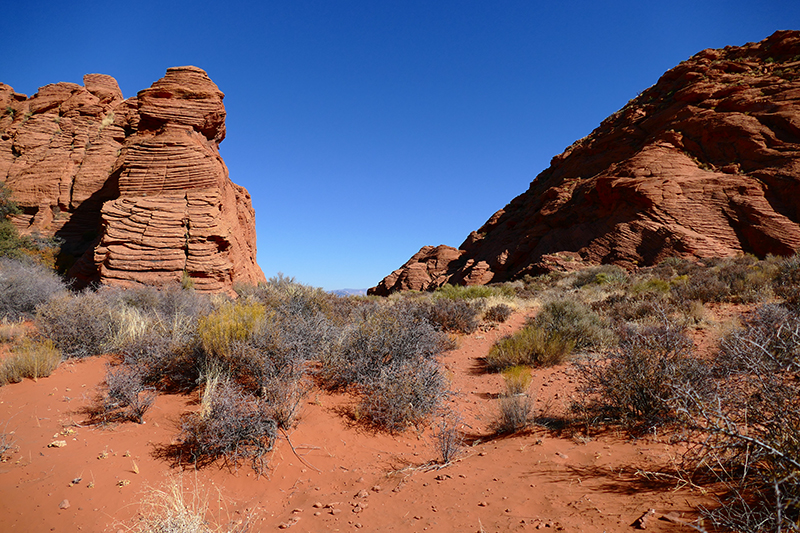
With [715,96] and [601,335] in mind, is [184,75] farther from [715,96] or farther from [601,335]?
[715,96]

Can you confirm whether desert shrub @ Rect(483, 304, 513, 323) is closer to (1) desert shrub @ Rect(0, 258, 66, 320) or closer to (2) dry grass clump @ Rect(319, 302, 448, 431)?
(2) dry grass clump @ Rect(319, 302, 448, 431)

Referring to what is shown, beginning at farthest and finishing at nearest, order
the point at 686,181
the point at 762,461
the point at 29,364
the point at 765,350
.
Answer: the point at 686,181, the point at 29,364, the point at 762,461, the point at 765,350

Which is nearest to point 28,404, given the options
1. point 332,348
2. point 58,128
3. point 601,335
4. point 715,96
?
point 332,348

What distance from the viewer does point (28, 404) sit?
427 centimetres

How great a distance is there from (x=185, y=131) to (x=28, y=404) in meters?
14.0


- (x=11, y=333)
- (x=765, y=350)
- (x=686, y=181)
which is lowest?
(x=11, y=333)

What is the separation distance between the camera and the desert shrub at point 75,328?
5.77 metres

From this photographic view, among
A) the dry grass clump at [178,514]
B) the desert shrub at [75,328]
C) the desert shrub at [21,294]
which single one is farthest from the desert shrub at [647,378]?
the desert shrub at [21,294]

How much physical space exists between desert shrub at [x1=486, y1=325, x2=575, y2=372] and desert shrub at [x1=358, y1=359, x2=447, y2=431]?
2083mm

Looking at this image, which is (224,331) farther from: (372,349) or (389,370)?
(389,370)

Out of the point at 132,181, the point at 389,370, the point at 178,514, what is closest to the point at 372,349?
the point at 389,370

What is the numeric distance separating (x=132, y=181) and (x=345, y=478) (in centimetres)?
1559

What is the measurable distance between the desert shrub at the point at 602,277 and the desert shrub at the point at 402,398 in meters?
14.9

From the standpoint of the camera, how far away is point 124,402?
4035 millimetres
